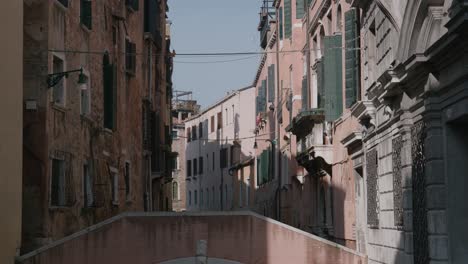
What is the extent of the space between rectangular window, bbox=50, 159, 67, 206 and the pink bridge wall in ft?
7.51

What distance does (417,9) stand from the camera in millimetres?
11797

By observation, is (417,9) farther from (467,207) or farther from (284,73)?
→ (284,73)

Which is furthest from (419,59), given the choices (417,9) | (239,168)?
(239,168)

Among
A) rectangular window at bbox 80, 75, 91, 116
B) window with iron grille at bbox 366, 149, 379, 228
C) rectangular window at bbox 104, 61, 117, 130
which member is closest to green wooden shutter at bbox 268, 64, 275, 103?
rectangular window at bbox 104, 61, 117, 130

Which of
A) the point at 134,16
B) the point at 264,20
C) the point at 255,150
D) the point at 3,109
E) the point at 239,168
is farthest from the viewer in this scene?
the point at 239,168

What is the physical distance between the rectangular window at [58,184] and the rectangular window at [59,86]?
1320 mm

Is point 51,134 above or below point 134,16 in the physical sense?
below

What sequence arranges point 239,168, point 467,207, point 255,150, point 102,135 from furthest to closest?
point 239,168
point 255,150
point 102,135
point 467,207

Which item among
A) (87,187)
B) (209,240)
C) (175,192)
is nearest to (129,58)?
(87,187)

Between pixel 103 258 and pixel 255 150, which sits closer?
pixel 103 258

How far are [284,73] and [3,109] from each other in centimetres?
1739

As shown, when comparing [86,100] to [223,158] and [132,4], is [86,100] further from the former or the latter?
[223,158]

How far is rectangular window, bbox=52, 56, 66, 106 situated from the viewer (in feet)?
63.3

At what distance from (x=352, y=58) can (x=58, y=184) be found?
6.86 meters
